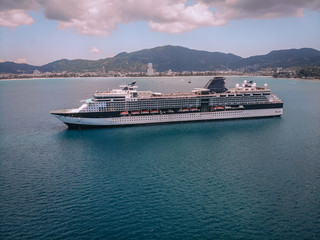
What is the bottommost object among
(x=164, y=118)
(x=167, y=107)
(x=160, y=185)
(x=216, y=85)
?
(x=160, y=185)

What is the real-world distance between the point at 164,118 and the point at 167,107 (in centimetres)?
267

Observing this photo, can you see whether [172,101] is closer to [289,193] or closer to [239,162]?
[239,162]

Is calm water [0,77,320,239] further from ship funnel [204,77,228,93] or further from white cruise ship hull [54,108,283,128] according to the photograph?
ship funnel [204,77,228,93]

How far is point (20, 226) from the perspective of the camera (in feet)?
61.9

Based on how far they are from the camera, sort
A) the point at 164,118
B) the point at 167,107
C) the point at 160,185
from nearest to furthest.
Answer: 1. the point at 160,185
2. the point at 164,118
3. the point at 167,107

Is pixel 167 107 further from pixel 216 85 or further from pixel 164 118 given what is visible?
pixel 216 85

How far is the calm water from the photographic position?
18.8 m

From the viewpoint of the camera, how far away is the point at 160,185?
2545cm

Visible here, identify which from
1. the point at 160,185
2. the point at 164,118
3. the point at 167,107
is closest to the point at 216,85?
the point at 167,107

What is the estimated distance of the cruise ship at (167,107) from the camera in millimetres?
48531

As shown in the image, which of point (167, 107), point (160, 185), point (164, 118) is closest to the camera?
point (160, 185)

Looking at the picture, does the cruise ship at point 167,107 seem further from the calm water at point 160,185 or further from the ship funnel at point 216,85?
the calm water at point 160,185

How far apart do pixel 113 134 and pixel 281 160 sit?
29772mm

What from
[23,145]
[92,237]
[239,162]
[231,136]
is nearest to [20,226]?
[92,237]
